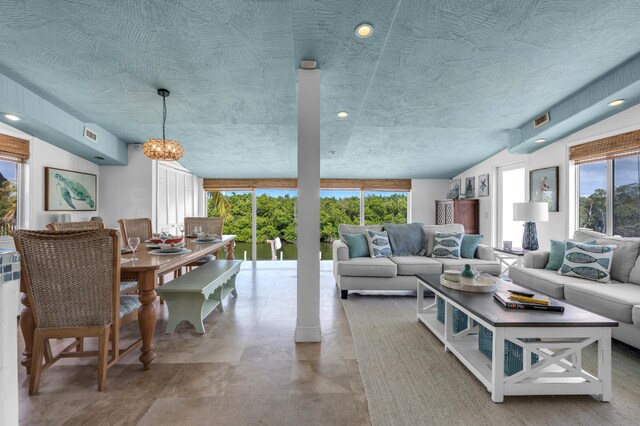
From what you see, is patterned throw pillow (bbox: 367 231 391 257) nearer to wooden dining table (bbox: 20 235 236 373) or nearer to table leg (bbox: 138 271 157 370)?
wooden dining table (bbox: 20 235 236 373)

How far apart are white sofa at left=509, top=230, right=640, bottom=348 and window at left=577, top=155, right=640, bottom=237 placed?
59cm

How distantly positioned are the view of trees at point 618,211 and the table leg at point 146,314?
4808mm

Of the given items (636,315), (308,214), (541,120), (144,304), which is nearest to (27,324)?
(144,304)

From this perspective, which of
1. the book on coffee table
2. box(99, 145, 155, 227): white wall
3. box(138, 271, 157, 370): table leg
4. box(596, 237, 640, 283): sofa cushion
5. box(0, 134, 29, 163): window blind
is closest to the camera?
the book on coffee table

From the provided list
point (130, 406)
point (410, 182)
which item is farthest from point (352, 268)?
point (410, 182)

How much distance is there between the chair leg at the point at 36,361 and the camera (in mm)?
1681

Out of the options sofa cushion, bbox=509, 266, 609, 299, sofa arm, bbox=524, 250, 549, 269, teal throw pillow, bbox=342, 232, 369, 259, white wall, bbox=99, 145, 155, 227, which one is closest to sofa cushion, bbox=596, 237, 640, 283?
sofa cushion, bbox=509, 266, 609, 299

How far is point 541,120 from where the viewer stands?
3.81 m

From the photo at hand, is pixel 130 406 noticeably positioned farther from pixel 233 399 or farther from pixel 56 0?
pixel 56 0

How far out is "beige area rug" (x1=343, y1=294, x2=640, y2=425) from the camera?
4.96 ft

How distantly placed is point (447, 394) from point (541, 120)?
3.75 m

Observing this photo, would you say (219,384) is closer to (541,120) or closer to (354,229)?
(354,229)

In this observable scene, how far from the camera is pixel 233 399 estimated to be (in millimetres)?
1664

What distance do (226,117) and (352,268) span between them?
8.30 ft
